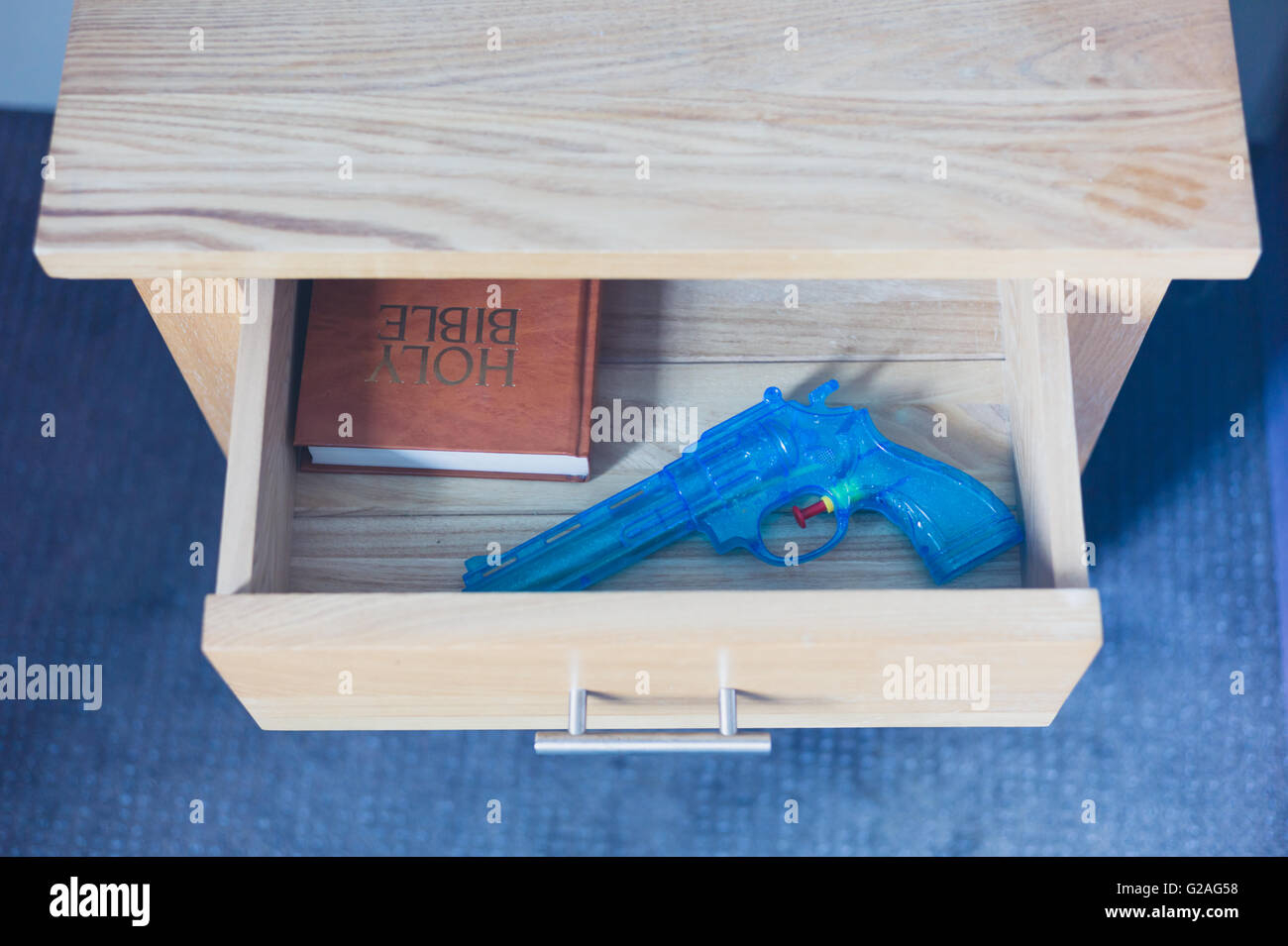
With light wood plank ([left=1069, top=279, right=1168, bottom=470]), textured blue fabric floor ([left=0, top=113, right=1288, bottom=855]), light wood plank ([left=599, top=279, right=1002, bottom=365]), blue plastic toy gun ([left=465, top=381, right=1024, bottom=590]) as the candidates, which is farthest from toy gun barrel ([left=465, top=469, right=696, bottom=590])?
textured blue fabric floor ([left=0, top=113, right=1288, bottom=855])

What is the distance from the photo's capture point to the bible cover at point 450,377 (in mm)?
693

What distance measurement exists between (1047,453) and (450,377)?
1.18 feet

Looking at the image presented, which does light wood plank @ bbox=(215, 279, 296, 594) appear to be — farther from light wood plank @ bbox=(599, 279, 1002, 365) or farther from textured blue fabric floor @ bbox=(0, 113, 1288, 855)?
textured blue fabric floor @ bbox=(0, 113, 1288, 855)

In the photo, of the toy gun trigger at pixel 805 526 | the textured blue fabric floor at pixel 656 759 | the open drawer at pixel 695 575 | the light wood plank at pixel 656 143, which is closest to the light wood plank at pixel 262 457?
the open drawer at pixel 695 575

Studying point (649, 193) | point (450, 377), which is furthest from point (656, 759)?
point (649, 193)

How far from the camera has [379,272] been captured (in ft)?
1.80

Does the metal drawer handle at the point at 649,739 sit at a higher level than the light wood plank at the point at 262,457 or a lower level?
lower

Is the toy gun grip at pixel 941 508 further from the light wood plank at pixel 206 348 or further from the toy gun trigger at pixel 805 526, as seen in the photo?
the light wood plank at pixel 206 348

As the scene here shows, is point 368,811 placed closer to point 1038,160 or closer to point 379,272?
point 379,272

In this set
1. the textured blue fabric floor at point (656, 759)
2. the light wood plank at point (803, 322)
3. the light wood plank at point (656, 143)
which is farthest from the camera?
the textured blue fabric floor at point (656, 759)

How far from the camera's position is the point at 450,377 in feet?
2.32

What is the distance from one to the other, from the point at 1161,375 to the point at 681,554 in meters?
0.65

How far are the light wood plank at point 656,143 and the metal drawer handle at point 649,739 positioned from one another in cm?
25

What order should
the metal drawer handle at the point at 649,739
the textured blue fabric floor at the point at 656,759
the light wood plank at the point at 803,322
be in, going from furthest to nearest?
the textured blue fabric floor at the point at 656,759
the light wood plank at the point at 803,322
the metal drawer handle at the point at 649,739
